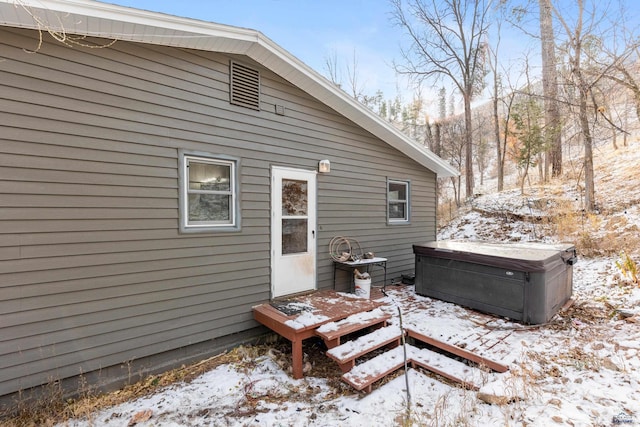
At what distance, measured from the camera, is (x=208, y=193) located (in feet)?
12.2

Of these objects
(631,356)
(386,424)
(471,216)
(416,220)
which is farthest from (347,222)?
(471,216)

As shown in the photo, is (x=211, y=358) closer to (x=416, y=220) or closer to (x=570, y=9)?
(x=416, y=220)

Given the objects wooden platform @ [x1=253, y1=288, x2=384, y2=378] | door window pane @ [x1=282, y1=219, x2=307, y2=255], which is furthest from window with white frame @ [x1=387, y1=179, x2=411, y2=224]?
wooden platform @ [x1=253, y1=288, x2=384, y2=378]

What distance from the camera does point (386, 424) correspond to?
2471 millimetres

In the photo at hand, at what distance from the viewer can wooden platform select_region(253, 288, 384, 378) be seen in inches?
131

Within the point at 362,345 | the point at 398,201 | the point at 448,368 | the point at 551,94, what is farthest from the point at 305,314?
the point at 551,94

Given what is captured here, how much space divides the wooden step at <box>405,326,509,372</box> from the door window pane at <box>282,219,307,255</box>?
1906 mm

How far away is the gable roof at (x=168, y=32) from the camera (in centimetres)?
246

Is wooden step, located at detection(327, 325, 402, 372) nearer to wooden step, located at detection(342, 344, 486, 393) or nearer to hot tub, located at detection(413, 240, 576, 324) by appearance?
wooden step, located at detection(342, 344, 486, 393)

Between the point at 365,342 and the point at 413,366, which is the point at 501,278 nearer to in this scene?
the point at 413,366

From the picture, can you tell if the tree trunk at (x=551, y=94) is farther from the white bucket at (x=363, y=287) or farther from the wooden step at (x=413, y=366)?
the wooden step at (x=413, y=366)

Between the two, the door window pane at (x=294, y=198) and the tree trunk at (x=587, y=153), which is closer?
the door window pane at (x=294, y=198)

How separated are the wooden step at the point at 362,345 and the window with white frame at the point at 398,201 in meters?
2.94

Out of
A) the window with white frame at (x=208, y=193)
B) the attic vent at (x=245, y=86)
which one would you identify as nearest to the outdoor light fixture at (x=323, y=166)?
the attic vent at (x=245, y=86)
